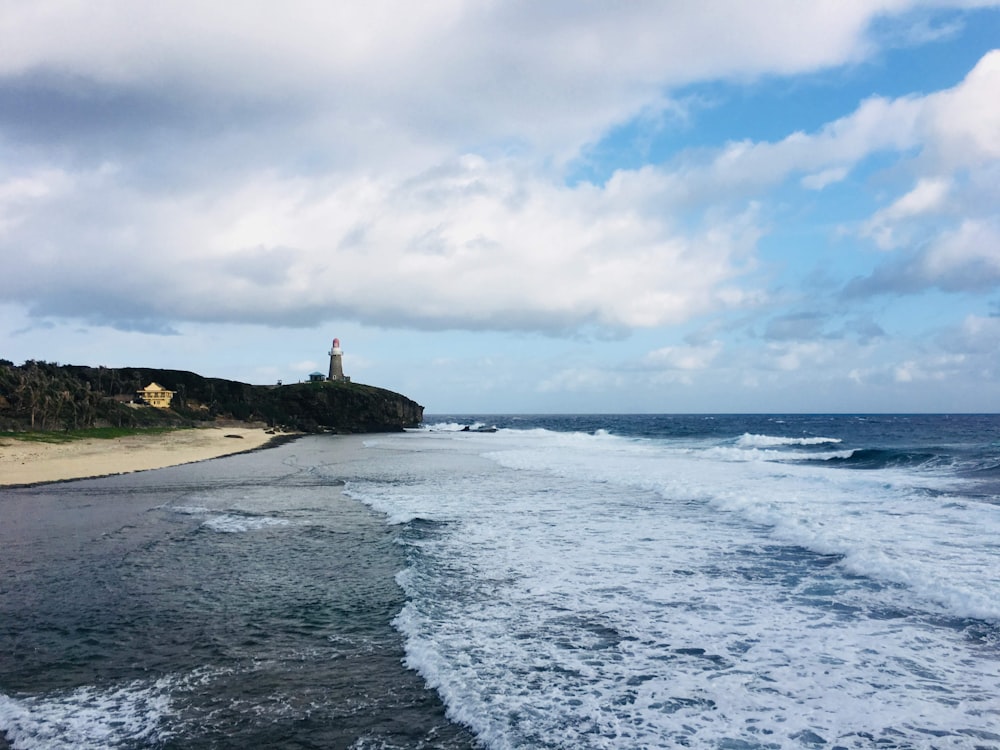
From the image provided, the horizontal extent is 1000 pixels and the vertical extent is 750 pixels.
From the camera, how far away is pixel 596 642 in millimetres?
8617

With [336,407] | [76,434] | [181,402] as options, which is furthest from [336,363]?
[76,434]

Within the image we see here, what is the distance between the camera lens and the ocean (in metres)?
6.31

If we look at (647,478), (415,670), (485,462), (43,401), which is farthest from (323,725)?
(43,401)

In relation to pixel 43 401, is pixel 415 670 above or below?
below

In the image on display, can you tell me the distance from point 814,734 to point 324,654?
556 centimetres

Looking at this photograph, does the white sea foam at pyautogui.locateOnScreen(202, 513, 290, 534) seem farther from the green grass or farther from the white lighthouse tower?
the white lighthouse tower

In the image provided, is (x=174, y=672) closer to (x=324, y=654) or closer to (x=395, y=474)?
(x=324, y=654)

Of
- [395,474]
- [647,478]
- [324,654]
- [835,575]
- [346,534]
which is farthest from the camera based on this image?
[395,474]

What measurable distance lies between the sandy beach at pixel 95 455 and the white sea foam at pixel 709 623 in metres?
21.2

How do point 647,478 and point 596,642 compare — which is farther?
point 647,478

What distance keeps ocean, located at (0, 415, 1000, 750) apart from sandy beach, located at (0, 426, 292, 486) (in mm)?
12018

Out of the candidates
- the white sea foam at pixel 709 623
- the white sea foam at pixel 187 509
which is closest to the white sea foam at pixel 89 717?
the white sea foam at pixel 709 623

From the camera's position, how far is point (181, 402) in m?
99.2

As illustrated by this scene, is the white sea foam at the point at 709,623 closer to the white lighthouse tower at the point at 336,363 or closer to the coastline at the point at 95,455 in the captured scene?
the coastline at the point at 95,455
